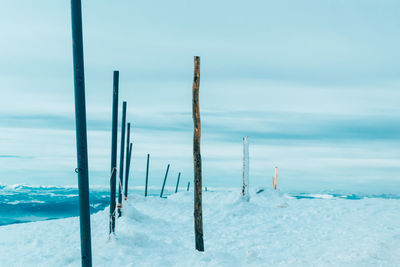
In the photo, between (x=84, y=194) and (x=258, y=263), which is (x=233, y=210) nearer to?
(x=258, y=263)

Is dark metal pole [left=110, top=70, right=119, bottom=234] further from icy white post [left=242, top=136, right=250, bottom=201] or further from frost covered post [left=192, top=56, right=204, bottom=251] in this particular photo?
icy white post [left=242, top=136, right=250, bottom=201]

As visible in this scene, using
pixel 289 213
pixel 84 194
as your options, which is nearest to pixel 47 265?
pixel 84 194

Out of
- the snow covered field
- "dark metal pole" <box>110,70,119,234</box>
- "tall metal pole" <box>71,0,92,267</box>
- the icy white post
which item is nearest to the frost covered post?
the snow covered field

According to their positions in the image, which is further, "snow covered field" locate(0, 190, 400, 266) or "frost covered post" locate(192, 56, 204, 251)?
"frost covered post" locate(192, 56, 204, 251)

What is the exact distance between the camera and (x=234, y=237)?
14664 mm

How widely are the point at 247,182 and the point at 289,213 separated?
8.12 ft

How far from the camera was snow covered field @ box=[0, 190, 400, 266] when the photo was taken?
11.1 meters

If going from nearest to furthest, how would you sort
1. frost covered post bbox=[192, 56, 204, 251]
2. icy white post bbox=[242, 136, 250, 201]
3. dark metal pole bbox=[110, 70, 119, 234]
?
frost covered post bbox=[192, 56, 204, 251], dark metal pole bbox=[110, 70, 119, 234], icy white post bbox=[242, 136, 250, 201]

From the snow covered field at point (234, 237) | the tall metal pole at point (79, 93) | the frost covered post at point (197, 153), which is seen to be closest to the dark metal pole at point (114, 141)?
the snow covered field at point (234, 237)

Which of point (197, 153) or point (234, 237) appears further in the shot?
point (234, 237)

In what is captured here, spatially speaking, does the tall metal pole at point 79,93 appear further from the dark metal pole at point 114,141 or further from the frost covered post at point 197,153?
the dark metal pole at point 114,141

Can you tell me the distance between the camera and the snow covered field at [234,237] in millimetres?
11055

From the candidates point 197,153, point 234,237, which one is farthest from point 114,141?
point 234,237

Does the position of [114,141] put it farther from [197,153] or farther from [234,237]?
[234,237]
